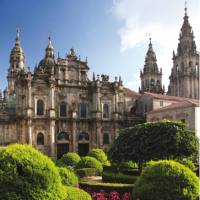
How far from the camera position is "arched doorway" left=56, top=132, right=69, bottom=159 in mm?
41569

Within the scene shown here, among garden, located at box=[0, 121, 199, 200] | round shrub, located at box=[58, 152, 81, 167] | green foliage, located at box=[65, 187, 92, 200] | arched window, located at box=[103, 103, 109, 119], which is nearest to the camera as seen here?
garden, located at box=[0, 121, 199, 200]

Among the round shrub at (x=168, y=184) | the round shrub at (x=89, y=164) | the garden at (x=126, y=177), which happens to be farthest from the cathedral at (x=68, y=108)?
the round shrub at (x=168, y=184)

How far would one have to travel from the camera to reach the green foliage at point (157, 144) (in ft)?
73.7

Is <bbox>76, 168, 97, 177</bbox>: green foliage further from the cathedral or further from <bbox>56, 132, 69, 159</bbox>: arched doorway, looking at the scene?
<bbox>56, 132, 69, 159</bbox>: arched doorway

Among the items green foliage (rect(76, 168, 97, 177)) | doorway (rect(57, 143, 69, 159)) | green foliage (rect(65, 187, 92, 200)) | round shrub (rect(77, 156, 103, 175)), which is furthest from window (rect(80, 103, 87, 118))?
green foliage (rect(65, 187, 92, 200))

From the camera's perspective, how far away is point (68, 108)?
43000 mm

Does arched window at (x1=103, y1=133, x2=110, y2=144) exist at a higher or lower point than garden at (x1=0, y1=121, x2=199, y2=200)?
lower

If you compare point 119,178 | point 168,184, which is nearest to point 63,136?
point 119,178

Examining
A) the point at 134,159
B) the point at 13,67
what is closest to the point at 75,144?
the point at 134,159

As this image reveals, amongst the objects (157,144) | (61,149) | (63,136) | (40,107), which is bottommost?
(61,149)

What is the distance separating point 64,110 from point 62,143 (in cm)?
463

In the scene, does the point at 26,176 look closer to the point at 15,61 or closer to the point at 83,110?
the point at 83,110

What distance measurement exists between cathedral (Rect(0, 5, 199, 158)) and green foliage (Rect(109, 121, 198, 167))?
60.1 ft

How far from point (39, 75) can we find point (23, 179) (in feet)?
108
